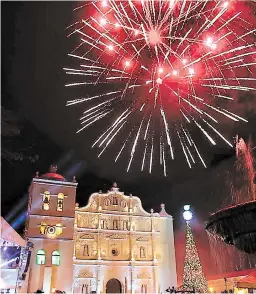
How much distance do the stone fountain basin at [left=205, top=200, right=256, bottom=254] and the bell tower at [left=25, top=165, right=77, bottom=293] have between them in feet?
62.6

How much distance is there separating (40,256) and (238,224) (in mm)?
20171

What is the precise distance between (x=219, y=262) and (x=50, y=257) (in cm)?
1257

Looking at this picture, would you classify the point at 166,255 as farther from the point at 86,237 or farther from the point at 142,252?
the point at 86,237

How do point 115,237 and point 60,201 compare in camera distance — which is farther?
point 115,237

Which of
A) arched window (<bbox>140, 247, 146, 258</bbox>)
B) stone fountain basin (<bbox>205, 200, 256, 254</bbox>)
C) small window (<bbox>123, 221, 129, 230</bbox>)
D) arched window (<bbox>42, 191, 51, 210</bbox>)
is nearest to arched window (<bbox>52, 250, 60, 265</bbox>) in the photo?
arched window (<bbox>42, 191, 51, 210</bbox>)

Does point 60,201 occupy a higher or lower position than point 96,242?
higher

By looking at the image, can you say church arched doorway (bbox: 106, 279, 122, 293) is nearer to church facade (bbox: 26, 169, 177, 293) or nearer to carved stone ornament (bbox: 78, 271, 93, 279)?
church facade (bbox: 26, 169, 177, 293)

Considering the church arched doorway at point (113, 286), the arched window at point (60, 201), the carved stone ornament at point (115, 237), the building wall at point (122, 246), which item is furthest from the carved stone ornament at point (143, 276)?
the arched window at point (60, 201)

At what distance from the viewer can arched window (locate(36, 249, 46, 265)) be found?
2389 cm

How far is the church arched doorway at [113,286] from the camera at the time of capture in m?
26.3

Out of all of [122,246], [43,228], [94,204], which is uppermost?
[94,204]

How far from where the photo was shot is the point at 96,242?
27062mm

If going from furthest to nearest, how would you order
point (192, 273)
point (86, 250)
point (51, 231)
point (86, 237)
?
point (86, 237) → point (86, 250) → point (51, 231) → point (192, 273)

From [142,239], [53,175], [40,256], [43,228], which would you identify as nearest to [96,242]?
[142,239]
